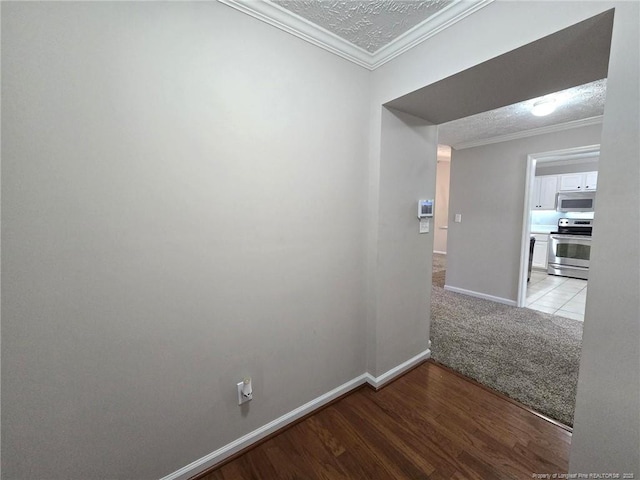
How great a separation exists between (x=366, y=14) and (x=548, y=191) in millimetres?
6413

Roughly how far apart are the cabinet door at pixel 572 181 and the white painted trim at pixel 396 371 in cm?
548

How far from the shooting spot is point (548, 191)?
557 centimetres

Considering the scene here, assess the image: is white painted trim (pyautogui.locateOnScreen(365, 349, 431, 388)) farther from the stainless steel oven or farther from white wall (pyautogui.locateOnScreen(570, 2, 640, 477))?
the stainless steel oven

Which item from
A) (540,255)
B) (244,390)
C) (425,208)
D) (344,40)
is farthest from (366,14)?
(540,255)

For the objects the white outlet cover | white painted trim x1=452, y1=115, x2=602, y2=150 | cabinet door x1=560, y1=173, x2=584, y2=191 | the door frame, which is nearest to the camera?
the white outlet cover

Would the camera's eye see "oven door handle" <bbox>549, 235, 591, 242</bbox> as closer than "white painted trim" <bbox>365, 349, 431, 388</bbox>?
No

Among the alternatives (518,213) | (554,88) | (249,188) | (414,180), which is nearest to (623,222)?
(554,88)

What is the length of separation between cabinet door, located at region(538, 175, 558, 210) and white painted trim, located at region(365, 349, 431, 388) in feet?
17.9

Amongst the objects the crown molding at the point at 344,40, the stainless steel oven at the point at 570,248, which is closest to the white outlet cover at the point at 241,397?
the crown molding at the point at 344,40

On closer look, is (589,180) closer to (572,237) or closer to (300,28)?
(572,237)

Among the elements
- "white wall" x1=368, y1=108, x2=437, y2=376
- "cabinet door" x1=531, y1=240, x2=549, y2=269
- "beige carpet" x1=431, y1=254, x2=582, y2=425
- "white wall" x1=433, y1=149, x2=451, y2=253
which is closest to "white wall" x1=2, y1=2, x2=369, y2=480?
"white wall" x1=368, y1=108, x2=437, y2=376

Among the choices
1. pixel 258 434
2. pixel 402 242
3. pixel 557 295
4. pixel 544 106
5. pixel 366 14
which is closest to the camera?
pixel 366 14

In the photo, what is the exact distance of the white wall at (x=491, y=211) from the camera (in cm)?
345

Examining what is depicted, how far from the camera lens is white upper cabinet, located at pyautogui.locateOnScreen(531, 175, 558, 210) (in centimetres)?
Answer: 549
